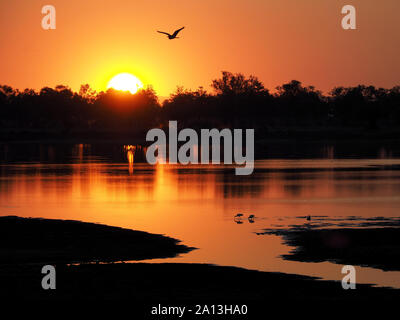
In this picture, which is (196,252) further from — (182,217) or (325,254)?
(182,217)

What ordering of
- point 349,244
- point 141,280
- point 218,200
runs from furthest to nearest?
point 218,200, point 349,244, point 141,280

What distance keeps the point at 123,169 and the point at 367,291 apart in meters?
59.7

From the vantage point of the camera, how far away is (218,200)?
46.8m

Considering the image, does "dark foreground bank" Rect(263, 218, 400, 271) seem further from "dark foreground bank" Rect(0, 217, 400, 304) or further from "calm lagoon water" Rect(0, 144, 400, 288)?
"dark foreground bank" Rect(0, 217, 400, 304)

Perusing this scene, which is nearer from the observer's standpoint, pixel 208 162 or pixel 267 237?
pixel 267 237

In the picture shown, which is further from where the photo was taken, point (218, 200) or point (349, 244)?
point (218, 200)

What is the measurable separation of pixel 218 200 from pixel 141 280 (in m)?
25.8

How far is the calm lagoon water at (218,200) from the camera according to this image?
2709cm

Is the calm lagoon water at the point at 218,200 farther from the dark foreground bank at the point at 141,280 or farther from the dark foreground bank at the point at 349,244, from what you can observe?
the dark foreground bank at the point at 141,280

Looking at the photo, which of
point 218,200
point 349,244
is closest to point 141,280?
point 349,244

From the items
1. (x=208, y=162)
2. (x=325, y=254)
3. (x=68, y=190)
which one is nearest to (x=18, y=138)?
(x=208, y=162)

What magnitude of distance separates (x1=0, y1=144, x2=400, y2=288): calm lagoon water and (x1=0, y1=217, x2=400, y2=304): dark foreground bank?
140cm

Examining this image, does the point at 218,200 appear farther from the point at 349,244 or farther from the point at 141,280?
the point at 141,280

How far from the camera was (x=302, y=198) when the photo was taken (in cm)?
4719
